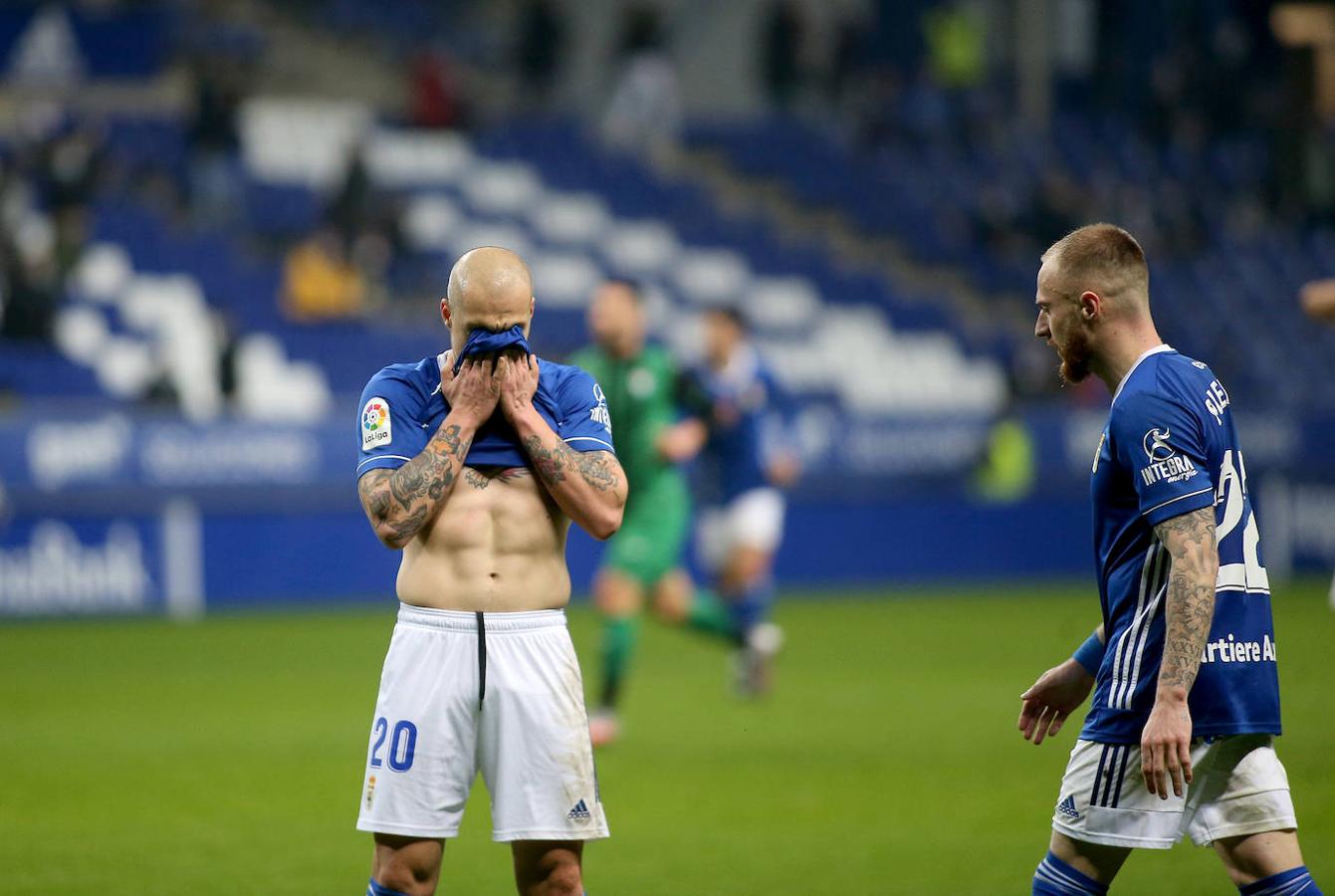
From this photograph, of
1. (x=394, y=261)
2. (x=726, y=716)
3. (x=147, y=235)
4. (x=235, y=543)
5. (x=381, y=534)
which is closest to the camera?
(x=381, y=534)

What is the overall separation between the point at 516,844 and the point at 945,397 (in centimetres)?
2261

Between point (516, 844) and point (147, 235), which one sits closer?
point (516, 844)

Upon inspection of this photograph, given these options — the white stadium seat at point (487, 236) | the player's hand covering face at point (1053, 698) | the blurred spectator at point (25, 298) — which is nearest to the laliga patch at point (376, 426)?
the player's hand covering face at point (1053, 698)

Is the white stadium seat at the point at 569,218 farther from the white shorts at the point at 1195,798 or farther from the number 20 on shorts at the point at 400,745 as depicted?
the white shorts at the point at 1195,798

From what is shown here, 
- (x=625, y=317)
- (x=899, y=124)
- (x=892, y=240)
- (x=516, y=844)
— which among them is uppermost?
(x=899, y=124)

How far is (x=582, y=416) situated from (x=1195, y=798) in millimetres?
2012

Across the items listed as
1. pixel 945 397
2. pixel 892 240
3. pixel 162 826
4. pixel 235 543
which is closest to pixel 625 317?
pixel 162 826

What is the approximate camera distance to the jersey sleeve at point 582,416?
18.6 feet

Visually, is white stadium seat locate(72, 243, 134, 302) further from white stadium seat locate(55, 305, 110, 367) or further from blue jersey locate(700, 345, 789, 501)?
blue jersey locate(700, 345, 789, 501)

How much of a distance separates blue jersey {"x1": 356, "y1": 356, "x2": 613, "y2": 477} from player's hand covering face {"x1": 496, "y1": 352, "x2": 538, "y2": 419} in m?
0.14

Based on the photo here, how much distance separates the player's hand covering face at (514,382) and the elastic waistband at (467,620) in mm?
566

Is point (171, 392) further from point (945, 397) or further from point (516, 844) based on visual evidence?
point (516, 844)

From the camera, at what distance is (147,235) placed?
23922mm

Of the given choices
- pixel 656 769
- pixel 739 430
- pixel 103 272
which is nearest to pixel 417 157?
pixel 103 272
